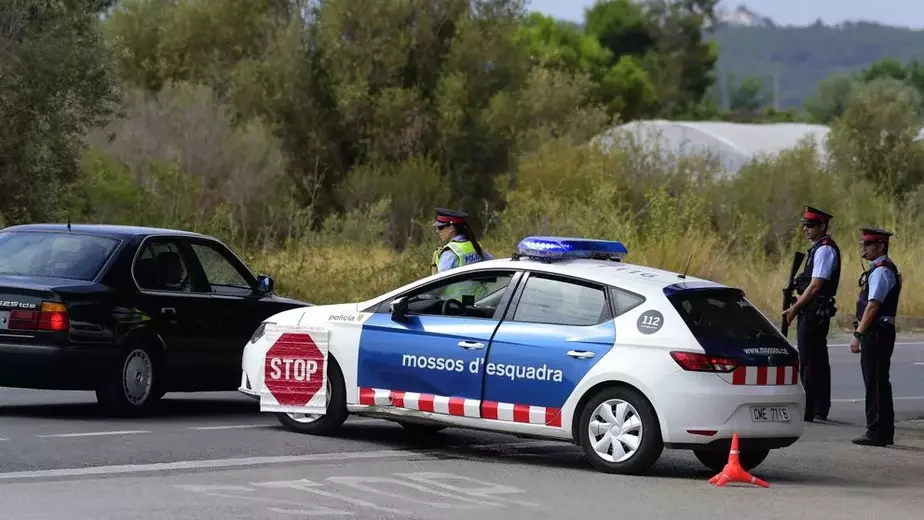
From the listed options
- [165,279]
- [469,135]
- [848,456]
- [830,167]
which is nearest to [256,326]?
[165,279]

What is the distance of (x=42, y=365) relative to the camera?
41.5 feet

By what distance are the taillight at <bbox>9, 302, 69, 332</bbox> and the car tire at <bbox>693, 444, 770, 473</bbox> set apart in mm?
4786

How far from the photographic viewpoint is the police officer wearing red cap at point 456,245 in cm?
1403

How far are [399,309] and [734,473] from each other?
267 centimetres

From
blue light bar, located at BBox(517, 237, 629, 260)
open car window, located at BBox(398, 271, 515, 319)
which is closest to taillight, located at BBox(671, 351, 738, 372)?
blue light bar, located at BBox(517, 237, 629, 260)

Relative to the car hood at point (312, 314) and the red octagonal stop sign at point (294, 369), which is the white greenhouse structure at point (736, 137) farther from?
the red octagonal stop sign at point (294, 369)

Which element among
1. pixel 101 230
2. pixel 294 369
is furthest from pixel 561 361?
pixel 101 230

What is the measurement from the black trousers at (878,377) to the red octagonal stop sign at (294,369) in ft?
13.9

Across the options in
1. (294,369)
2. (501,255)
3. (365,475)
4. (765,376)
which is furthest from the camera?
(501,255)

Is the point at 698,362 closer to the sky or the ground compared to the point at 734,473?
closer to the sky

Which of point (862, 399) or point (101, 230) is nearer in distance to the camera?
point (101, 230)

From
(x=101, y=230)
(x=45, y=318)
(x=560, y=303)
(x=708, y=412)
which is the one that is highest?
(x=101, y=230)

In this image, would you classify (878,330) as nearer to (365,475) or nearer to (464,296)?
(464,296)

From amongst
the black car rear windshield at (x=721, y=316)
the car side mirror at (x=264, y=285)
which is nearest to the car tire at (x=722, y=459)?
the black car rear windshield at (x=721, y=316)
